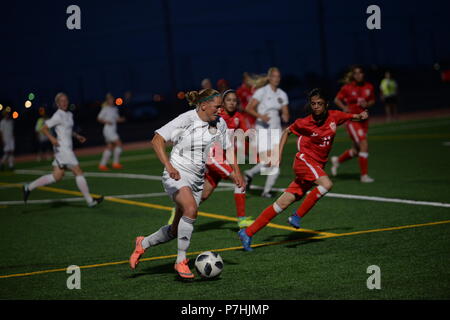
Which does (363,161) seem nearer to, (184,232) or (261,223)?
(261,223)

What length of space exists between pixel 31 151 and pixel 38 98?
7.29m

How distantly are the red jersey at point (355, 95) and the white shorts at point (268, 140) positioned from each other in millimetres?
2036

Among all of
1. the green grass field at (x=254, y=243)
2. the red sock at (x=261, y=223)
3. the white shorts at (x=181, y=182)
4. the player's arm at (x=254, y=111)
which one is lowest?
the green grass field at (x=254, y=243)

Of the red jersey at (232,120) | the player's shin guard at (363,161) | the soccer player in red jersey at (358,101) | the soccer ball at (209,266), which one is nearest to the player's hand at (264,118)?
the red jersey at (232,120)

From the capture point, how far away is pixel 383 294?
22.7 feet

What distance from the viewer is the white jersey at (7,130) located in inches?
1064

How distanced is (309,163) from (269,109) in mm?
5239

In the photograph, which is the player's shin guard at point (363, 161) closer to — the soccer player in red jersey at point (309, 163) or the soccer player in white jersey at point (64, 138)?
the soccer player in red jersey at point (309, 163)

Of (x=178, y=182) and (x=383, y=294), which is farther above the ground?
(x=178, y=182)

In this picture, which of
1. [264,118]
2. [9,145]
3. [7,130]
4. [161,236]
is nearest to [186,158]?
[161,236]

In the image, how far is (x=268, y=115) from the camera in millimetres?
14977

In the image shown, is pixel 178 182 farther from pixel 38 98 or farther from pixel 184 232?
pixel 38 98

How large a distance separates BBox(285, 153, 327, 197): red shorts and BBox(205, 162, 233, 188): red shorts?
5.41 feet

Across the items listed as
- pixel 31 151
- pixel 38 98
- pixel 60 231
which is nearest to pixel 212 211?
pixel 60 231
